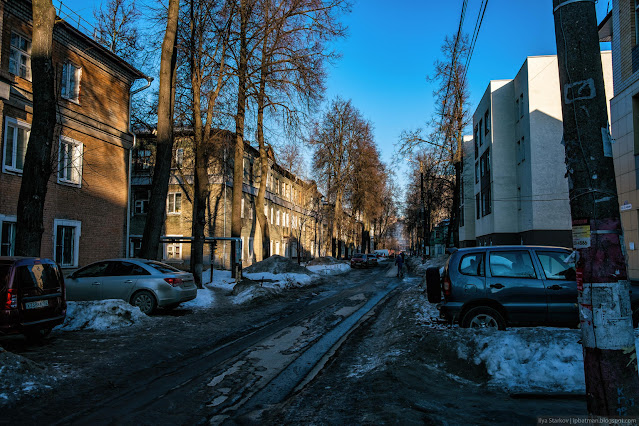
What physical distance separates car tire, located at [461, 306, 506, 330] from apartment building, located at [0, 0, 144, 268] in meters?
13.6

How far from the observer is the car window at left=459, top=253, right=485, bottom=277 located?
8133 millimetres

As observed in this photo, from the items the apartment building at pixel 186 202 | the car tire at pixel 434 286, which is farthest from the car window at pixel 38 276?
the apartment building at pixel 186 202

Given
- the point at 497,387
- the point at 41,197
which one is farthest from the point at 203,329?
the point at 497,387

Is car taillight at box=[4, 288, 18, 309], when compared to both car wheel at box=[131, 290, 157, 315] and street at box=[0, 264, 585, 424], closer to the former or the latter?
street at box=[0, 264, 585, 424]

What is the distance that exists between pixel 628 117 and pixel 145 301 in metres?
16.9

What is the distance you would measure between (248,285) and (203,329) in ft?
26.5

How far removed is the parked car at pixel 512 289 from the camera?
25.2 feet

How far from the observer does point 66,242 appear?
675 inches

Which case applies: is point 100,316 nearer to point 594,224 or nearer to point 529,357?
point 529,357

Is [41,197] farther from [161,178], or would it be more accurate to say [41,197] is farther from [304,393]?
[304,393]

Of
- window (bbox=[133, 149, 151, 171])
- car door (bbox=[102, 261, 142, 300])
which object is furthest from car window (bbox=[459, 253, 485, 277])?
window (bbox=[133, 149, 151, 171])

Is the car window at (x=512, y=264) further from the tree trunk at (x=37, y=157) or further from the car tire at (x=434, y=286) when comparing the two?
the tree trunk at (x=37, y=157)

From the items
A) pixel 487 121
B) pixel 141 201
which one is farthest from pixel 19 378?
pixel 487 121

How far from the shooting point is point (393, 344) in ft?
25.7
